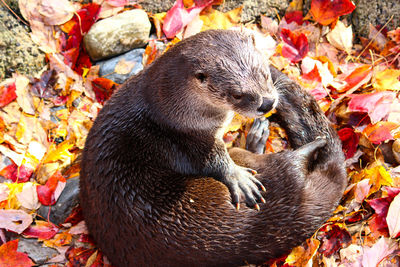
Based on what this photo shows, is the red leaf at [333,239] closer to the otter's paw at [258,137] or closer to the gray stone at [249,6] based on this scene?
the otter's paw at [258,137]

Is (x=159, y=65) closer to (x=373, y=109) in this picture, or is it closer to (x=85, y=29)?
(x=85, y=29)

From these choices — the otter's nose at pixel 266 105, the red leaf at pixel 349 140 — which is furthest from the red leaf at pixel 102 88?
the red leaf at pixel 349 140

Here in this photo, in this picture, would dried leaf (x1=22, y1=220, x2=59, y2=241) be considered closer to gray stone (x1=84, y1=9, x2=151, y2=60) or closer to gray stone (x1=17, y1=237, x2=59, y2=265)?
gray stone (x1=17, y1=237, x2=59, y2=265)

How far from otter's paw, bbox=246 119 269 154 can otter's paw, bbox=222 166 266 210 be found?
47 centimetres

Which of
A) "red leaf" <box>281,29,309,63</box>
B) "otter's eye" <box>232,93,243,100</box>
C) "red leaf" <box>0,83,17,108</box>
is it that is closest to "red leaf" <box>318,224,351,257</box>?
"otter's eye" <box>232,93,243,100</box>

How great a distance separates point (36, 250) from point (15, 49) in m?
1.36

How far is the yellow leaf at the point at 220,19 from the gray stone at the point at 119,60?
0.55 m

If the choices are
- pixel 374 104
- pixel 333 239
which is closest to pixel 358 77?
pixel 374 104

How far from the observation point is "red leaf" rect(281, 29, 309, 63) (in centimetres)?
305

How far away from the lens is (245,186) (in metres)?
2.10

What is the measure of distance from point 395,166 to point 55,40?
96.2 inches

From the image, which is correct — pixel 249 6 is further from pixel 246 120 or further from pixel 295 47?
pixel 246 120

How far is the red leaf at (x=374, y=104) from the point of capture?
255cm

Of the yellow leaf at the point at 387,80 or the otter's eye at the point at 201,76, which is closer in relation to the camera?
the otter's eye at the point at 201,76
